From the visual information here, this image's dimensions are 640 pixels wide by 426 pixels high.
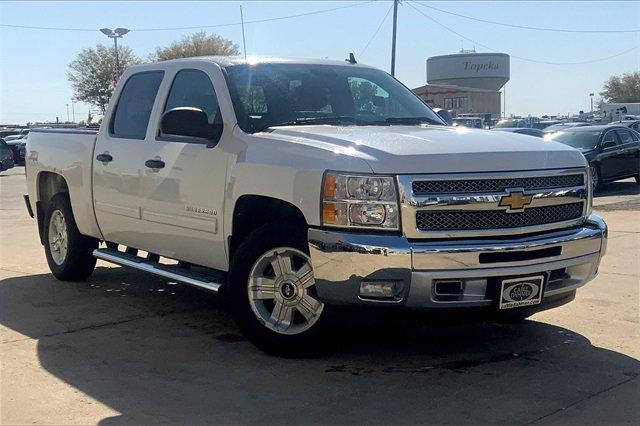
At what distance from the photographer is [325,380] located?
484cm

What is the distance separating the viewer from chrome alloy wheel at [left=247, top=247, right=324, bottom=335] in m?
5.04

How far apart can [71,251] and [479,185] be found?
14.7 feet

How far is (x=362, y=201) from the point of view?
4617mm

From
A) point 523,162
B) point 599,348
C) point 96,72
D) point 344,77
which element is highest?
point 96,72

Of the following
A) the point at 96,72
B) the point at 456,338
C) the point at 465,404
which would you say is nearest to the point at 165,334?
the point at 456,338

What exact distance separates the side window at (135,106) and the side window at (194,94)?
26 cm

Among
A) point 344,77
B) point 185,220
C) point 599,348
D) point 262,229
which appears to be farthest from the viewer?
point 344,77

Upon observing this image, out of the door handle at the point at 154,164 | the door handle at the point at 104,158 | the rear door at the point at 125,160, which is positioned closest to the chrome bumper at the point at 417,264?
the door handle at the point at 154,164

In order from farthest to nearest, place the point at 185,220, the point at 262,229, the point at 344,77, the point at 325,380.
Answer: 1. the point at 344,77
2. the point at 185,220
3. the point at 262,229
4. the point at 325,380

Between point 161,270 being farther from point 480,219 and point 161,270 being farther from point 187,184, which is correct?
point 480,219

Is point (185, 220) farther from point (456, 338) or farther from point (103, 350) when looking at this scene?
point (456, 338)

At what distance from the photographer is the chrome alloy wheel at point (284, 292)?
16.5 feet

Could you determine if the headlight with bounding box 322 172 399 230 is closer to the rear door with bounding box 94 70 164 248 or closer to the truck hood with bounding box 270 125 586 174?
the truck hood with bounding box 270 125 586 174

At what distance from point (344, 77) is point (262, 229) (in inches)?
72.5
